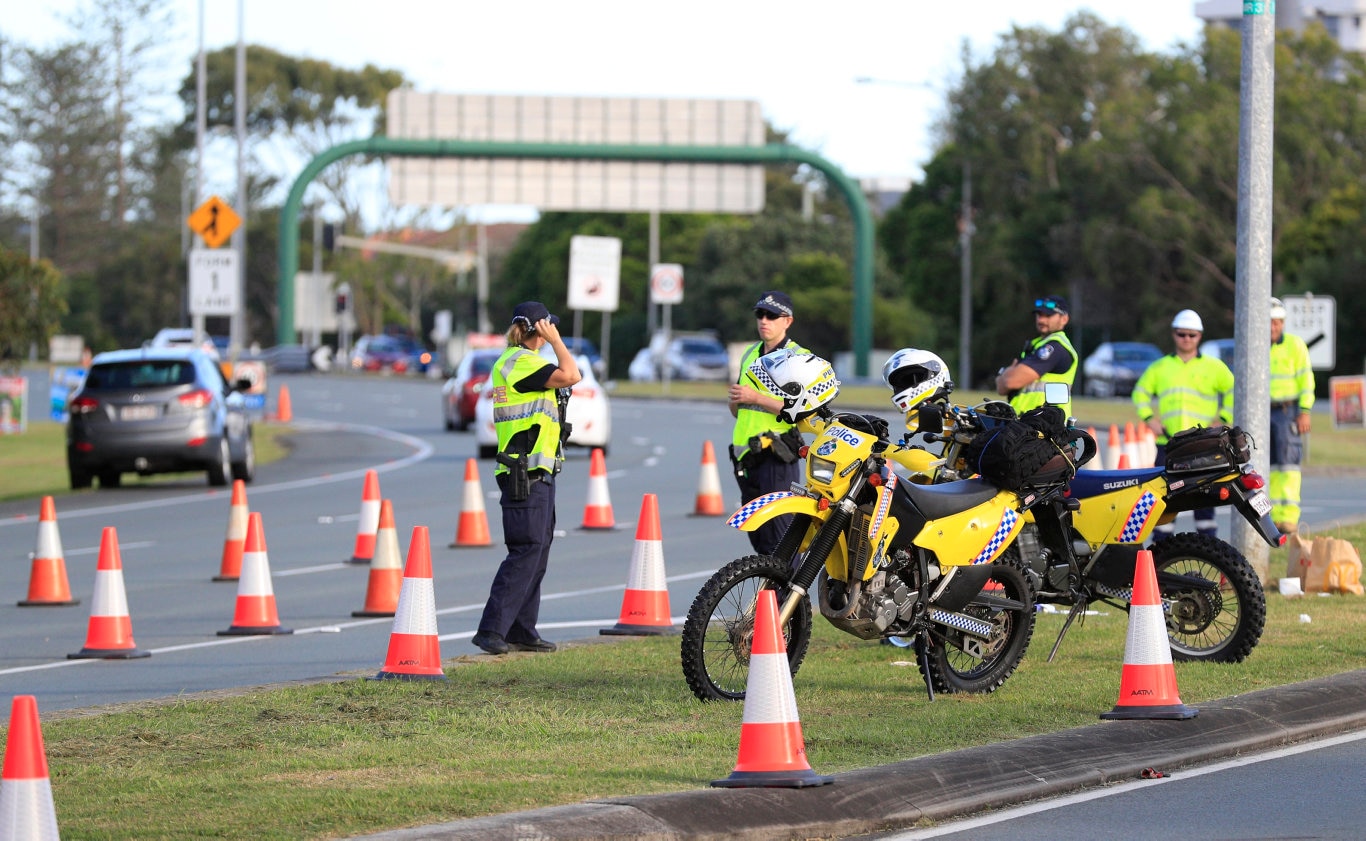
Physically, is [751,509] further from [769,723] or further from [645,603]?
[645,603]

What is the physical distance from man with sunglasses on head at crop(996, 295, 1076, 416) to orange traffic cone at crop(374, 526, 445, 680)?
3.81 m

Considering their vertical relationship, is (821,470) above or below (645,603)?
above

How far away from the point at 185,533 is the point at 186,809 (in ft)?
43.1

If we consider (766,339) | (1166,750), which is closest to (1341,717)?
(1166,750)

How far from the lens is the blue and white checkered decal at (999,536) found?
31.3 feet

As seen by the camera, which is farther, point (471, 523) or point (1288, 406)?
point (471, 523)

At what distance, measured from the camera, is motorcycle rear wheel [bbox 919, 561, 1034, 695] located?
31.3 ft

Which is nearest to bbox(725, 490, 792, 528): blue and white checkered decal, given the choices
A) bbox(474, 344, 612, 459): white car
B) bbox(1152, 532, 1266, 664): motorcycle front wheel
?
bbox(1152, 532, 1266, 664): motorcycle front wheel

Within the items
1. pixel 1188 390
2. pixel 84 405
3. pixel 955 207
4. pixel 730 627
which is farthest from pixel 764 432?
pixel 955 207

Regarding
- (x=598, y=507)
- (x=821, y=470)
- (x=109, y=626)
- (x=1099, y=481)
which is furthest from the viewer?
(x=598, y=507)

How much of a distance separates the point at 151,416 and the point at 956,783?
1828 centimetres

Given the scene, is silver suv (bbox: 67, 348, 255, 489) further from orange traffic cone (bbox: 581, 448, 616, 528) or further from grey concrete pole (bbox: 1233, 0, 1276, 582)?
grey concrete pole (bbox: 1233, 0, 1276, 582)

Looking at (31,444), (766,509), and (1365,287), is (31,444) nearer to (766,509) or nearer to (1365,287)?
(766,509)

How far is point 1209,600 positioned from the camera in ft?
33.9
